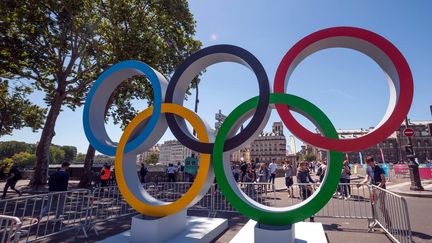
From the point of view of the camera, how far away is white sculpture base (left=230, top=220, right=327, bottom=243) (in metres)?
4.66

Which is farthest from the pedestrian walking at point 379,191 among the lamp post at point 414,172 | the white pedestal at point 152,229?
the lamp post at point 414,172

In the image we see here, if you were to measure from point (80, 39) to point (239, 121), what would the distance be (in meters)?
16.5

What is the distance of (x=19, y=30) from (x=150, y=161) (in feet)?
365

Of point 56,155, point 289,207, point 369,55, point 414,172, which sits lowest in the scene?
point 289,207

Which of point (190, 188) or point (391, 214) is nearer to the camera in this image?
point (190, 188)

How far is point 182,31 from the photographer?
18.3m

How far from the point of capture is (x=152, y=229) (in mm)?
5336

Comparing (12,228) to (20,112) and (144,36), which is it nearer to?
(144,36)

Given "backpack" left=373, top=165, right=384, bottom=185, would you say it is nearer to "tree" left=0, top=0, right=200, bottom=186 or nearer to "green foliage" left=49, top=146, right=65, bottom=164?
"tree" left=0, top=0, right=200, bottom=186

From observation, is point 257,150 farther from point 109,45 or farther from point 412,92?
point 412,92

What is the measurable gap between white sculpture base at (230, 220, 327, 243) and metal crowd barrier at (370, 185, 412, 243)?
1621 millimetres

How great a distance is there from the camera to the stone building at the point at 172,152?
155450 mm

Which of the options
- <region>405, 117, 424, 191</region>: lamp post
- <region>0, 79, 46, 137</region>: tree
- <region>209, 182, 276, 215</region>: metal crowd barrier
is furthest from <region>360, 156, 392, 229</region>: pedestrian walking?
<region>0, 79, 46, 137</region>: tree

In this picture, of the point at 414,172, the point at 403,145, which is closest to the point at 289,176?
the point at 414,172
